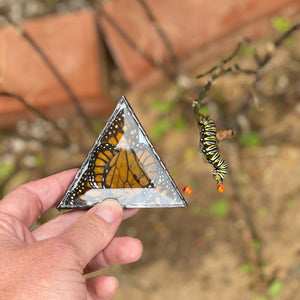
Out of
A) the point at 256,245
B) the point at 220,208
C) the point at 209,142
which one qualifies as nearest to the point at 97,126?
the point at 220,208

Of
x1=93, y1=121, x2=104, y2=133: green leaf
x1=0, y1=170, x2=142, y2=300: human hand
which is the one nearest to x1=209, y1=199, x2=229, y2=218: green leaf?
x1=0, y1=170, x2=142, y2=300: human hand

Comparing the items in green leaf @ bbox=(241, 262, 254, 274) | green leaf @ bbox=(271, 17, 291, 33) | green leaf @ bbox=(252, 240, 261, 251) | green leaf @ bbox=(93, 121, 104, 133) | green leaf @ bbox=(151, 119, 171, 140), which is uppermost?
green leaf @ bbox=(93, 121, 104, 133)

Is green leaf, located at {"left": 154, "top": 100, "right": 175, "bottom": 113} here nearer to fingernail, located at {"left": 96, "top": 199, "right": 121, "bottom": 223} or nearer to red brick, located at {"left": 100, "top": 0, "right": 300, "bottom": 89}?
red brick, located at {"left": 100, "top": 0, "right": 300, "bottom": 89}

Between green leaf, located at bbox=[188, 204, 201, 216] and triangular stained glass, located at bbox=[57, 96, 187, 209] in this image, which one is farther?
green leaf, located at bbox=[188, 204, 201, 216]

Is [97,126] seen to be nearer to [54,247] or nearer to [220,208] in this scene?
[220,208]

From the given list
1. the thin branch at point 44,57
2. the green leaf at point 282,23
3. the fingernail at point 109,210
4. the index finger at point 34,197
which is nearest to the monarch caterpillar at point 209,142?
the fingernail at point 109,210

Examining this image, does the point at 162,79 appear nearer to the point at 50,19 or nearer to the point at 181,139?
the point at 181,139

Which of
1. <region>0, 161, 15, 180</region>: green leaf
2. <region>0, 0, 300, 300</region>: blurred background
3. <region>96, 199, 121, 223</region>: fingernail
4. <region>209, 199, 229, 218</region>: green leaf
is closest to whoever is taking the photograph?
<region>96, 199, 121, 223</region>: fingernail
